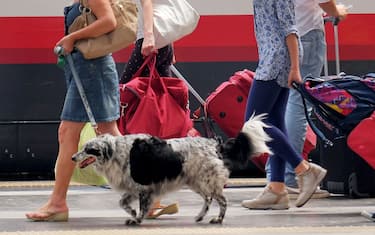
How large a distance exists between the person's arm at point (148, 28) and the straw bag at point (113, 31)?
27 centimetres

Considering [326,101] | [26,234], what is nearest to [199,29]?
[326,101]

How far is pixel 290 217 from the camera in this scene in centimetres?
489

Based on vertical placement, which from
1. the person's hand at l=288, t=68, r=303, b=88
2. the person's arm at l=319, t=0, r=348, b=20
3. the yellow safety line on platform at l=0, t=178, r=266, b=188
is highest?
the person's arm at l=319, t=0, r=348, b=20

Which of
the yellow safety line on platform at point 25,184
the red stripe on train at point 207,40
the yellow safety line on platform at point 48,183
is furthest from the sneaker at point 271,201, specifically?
the yellow safety line on platform at point 25,184

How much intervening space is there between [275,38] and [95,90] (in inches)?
46.4

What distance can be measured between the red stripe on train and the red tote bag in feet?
7.62

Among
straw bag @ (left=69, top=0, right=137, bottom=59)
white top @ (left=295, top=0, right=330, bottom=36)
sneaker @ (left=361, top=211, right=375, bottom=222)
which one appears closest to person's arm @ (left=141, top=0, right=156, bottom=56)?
straw bag @ (left=69, top=0, right=137, bottom=59)

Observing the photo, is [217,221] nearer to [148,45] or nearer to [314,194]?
[148,45]

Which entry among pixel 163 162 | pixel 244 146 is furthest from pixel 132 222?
pixel 244 146

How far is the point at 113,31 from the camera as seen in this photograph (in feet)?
15.3

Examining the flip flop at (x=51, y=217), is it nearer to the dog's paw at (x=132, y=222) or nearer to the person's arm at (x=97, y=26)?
the dog's paw at (x=132, y=222)

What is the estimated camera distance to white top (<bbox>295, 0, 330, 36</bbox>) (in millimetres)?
5977

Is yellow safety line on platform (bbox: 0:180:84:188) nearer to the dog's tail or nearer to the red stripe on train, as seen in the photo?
the red stripe on train

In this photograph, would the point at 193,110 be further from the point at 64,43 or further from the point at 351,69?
the point at 64,43
